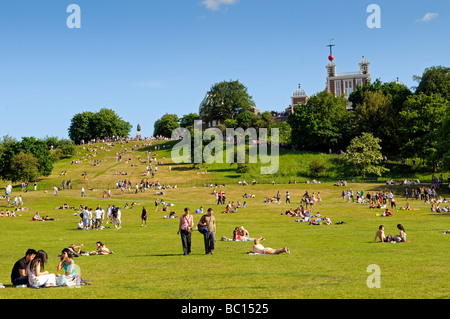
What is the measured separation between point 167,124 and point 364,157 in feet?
348

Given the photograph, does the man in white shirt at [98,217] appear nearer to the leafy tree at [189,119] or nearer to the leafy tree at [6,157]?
the leafy tree at [6,157]

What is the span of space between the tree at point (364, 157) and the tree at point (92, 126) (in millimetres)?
106166

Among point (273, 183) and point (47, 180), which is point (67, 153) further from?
point (273, 183)

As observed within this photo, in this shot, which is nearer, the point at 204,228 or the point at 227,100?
the point at 204,228

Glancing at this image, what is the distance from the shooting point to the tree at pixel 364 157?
257ft

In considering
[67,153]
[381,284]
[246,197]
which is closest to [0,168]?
[67,153]

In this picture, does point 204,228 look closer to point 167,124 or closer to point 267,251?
point 267,251

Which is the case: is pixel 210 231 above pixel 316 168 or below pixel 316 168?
below

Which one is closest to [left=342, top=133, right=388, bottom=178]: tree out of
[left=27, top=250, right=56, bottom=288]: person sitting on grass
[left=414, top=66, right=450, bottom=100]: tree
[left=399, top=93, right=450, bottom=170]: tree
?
[left=399, top=93, right=450, bottom=170]: tree

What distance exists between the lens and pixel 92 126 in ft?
557

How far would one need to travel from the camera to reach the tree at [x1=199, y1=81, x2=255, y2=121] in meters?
152

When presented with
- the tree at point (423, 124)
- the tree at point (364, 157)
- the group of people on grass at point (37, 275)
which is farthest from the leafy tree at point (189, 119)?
the group of people on grass at point (37, 275)

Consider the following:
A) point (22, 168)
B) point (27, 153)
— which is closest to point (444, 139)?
point (22, 168)
